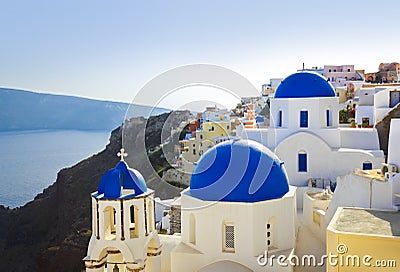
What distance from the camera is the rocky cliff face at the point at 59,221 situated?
27797 millimetres

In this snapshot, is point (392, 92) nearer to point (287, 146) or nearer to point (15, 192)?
point (287, 146)

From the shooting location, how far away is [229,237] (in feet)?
30.3

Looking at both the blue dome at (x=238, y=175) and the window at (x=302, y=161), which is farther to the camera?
the window at (x=302, y=161)

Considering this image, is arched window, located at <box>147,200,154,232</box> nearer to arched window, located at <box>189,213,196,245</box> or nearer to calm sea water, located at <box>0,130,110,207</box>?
arched window, located at <box>189,213,196,245</box>

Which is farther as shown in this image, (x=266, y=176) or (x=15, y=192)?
(x=15, y=192)

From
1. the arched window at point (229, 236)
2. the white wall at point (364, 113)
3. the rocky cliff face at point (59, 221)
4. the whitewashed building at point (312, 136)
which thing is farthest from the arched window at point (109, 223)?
the white wall at point (364, 113)

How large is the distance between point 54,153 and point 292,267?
1688 inches

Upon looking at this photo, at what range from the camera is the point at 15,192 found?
124ft

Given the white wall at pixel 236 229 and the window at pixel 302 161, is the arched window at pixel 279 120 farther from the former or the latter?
the white wall at pixel 236 229

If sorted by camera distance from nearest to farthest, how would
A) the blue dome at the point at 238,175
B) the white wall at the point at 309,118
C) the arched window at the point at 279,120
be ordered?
the blue dome at the point at 238,175, the white wall at the point at 309,118, the arched window at the point at 279,120

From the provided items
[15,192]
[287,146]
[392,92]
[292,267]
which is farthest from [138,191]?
[15,192]

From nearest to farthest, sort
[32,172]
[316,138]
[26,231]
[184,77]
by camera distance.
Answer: [184,77] → [316,138] → [26,231] → [32,172]

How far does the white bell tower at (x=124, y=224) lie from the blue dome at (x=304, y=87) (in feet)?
29.3

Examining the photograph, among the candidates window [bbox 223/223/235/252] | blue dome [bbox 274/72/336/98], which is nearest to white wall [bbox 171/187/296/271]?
window [bbox 223/223/235/252]
